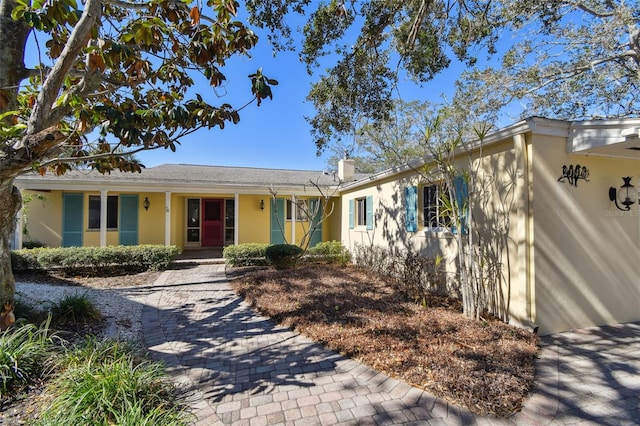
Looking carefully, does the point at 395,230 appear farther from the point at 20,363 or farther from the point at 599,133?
the point at 20,363

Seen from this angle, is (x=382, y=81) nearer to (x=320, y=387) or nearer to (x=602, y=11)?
(x=320, y=387)

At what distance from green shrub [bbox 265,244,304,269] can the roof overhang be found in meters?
7.04

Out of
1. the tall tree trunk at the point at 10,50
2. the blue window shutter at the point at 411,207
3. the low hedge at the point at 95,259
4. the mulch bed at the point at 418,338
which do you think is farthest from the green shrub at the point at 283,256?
the tall tree trunk at the point at 10,50

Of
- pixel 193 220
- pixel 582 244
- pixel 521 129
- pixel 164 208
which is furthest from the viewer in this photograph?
pixel 193 220

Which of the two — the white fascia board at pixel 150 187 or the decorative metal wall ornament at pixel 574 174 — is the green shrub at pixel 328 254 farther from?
the decorative metal wall ornament at pixel 574 174

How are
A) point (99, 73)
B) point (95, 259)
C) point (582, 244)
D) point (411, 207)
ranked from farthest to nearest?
point (95, 259) → point (411, 207) → point (582, 244) → point (99, 73)

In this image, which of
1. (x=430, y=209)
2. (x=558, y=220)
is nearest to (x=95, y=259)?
(x=430, y=209)

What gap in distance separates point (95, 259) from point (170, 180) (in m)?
3.51

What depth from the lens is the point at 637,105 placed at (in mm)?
9992

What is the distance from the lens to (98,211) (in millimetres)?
11281

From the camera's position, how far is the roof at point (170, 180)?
31.8ft

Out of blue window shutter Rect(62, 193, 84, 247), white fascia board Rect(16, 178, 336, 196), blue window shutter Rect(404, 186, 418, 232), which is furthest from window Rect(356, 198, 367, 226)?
blue window shutter Rect(62, 193, 84, 247)

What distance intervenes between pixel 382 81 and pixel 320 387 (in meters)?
7.02

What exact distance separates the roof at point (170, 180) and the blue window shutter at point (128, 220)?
0.89 m
